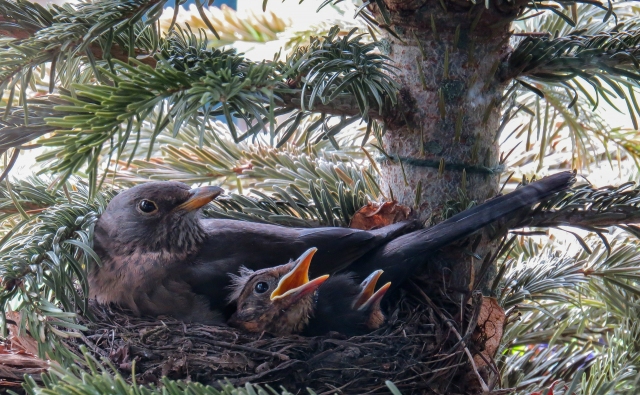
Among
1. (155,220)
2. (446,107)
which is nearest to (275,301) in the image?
(155,220)

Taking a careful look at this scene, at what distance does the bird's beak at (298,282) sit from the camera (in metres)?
1.01

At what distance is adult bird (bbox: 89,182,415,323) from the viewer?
108 centimetres

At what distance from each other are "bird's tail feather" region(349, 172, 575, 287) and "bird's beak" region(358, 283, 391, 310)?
39 millimetres

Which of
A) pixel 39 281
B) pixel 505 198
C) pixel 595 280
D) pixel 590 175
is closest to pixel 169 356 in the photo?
pixel 39 281

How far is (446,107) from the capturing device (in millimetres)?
938

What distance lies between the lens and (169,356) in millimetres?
893

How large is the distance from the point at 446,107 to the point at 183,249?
0.54 metres

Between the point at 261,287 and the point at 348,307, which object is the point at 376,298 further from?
the point at 261,287

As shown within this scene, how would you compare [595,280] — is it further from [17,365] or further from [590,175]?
[17,365]

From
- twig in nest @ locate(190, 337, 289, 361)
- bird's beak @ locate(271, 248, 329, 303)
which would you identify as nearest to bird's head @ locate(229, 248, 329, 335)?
bird's beak @ locate(271, 248, 329, 303)

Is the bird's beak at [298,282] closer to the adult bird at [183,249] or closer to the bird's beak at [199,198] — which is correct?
the adult bird at [183,249]

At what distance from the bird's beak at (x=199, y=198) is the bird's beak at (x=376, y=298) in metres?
0.32

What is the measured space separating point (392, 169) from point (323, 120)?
158 mm

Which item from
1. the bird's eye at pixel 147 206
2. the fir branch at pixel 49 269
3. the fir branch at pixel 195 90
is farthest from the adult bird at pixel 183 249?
the fir branch at pixel 195 90
